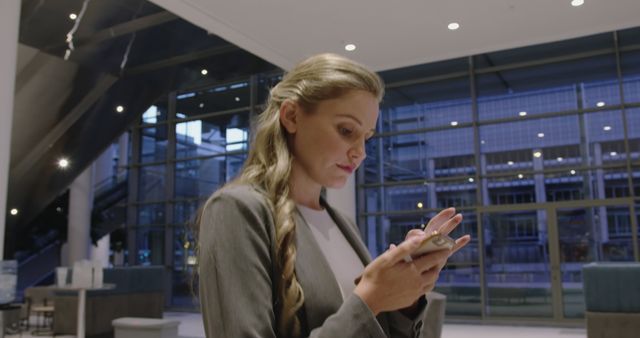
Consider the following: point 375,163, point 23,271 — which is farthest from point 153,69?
point 23,271

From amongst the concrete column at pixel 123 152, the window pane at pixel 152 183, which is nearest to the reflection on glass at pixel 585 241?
the window pane at pixel 152 183

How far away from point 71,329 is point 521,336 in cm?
690

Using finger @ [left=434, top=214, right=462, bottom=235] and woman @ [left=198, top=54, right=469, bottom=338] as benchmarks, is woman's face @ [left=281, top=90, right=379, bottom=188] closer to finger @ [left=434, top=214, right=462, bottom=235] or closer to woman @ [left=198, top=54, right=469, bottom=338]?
woman @ [left=198, top=54, right=469, bottom=338]

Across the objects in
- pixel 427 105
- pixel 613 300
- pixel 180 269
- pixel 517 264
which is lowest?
pixel 613 300

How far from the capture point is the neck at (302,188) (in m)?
0.99

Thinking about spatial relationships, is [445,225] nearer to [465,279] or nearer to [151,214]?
[465,279]

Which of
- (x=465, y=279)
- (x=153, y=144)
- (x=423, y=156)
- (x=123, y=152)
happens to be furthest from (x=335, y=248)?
(x=123, y=152)

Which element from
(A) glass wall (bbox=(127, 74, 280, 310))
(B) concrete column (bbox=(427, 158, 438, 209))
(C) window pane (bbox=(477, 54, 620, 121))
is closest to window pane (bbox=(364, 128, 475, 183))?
(B) concrete column (bbox=(427, 158, 438, 209))

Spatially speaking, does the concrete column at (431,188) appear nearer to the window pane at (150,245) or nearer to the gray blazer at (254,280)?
the window pane at (150,245)

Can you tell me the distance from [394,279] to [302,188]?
0.28 meters

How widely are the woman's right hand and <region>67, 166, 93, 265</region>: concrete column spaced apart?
14.4 meters

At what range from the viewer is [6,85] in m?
5.30

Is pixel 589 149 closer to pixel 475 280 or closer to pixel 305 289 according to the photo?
pixel 475 280

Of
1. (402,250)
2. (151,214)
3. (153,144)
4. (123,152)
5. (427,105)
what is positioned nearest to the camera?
(402,250)
